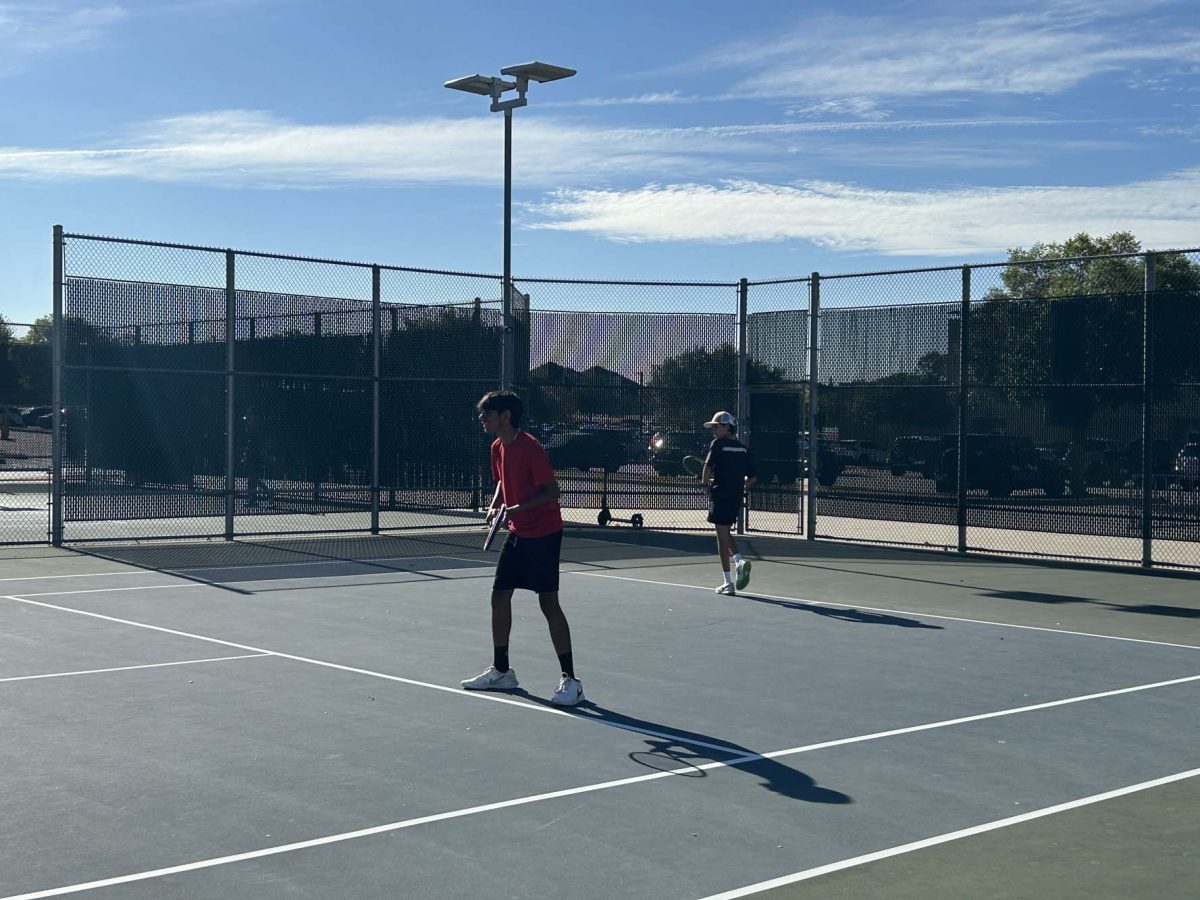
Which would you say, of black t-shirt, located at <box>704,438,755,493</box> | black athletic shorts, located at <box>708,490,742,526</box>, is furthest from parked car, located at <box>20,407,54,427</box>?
black athletic shorts, located at <box>708,490,742,526</box>

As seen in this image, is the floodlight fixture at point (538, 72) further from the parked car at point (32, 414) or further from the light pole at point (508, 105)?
the parked car at point (32, 414)

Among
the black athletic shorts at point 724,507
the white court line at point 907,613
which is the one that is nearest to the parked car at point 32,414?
the white court line at point 907,613

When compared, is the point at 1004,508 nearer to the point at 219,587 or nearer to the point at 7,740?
the point at 219,587

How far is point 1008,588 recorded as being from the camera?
50.4ft

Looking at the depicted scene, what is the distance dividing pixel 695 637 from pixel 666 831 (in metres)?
5.39

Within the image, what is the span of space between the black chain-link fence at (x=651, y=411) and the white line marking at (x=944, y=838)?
10.5 m

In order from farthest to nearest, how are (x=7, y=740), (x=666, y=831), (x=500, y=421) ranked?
(x=500, y=421) < (x=7, y=740) < (x=666, y=831)

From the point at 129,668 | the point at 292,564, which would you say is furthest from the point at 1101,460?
the point at 129,668

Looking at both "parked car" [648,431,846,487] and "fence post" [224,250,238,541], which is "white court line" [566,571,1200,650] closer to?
"fence post" [224,250,238,541]

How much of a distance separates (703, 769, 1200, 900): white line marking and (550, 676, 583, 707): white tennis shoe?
118 inches

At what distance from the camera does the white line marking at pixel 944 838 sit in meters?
5.30

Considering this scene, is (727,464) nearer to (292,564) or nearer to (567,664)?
(292,564)

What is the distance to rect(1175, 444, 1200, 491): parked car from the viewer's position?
645 inches

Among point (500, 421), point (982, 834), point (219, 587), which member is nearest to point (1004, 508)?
point (219, 587)
